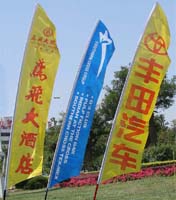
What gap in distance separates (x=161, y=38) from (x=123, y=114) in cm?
134

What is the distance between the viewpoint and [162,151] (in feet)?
65.3

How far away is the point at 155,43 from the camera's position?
7859 millimetres

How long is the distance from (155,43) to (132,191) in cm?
534

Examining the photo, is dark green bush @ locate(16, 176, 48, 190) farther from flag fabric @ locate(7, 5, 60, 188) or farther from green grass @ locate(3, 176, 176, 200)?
flag fabric @ locate(7, 5, 60, 188)

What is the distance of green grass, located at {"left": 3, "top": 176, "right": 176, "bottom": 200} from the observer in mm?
11055

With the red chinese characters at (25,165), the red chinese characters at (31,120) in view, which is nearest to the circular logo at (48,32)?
the red chinese characters at (31,120)

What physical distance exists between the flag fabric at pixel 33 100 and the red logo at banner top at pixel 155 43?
5.84ft

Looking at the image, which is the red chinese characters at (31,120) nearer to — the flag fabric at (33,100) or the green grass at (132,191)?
the flag fabric at (33,100)

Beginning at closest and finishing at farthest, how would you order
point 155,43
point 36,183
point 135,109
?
point 135,109 → point 155,43 → point 36,183

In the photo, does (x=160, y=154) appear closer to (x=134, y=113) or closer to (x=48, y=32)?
(x=48, y=32)

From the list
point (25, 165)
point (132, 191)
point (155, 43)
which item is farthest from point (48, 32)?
point (132, 191)

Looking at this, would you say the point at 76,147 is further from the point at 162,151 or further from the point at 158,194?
the point at 162,151

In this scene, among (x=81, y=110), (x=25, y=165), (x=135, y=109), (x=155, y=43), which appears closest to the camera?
(x=135, y=109)

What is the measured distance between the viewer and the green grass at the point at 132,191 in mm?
11055
